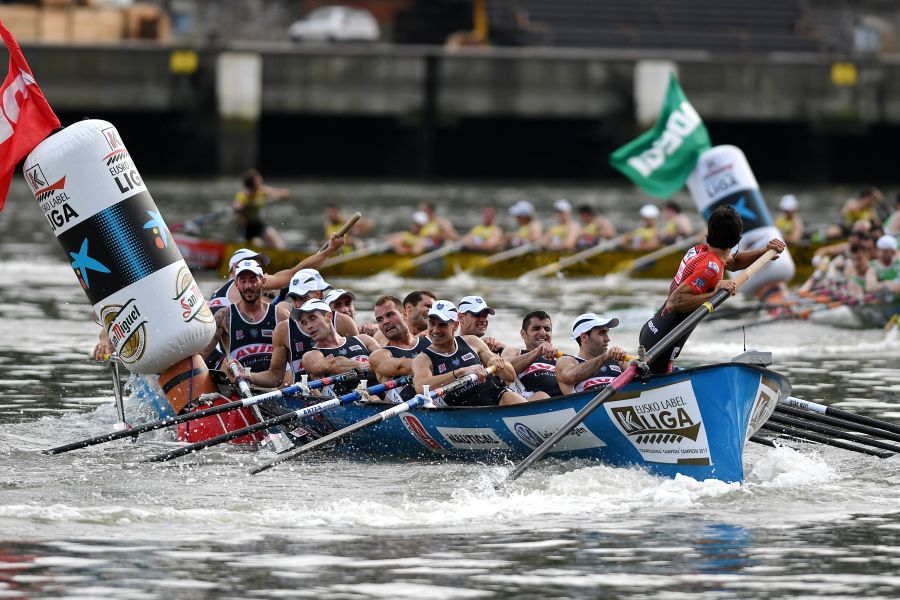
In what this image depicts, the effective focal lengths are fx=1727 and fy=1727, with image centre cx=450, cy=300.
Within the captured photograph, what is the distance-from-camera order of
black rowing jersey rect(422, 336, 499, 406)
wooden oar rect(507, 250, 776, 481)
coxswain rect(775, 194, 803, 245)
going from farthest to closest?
1. coxswain rect(775, 194, 803, 245)
2. black rowing jersey rect(422, 336, 499, 406)
3. wooden oar rect(507, 250, 776, 481)

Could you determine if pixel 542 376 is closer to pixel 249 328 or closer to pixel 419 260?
pixel 249 328

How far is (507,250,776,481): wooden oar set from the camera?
12.3 metres

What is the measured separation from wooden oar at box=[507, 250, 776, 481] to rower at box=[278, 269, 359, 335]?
3418 millimetres

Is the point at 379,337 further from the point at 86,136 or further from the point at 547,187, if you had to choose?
the point at 547,187

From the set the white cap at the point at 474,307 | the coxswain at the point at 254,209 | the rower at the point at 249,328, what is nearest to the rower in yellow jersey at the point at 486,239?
the coxswain at the point at 254,209

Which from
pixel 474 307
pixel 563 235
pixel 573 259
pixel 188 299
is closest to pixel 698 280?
pixel 474 307

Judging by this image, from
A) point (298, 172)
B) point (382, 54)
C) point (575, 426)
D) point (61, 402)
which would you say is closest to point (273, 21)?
point (298, 172)

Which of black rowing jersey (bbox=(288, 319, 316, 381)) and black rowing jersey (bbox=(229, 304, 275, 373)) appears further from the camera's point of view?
black rowing jersey (bbox=(229, 304, 275, 373))

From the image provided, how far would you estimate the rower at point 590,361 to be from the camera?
1378cm

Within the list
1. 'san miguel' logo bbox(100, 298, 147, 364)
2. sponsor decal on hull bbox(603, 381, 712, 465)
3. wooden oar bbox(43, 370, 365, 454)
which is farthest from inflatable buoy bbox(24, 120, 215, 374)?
sponsor decal on hull bbox(603, 381, 712, 465)

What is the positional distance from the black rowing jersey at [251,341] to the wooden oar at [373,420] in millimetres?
2451

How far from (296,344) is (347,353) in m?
0.52

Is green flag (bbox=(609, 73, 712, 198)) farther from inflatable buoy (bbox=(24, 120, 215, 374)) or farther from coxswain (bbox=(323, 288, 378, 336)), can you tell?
inflatable buoy (bbox=(24, 120, 215, 374))

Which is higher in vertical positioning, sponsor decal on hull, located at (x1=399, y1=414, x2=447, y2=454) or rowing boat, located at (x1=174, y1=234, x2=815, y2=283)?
sponsor decal on hull, located at (x1=399, y1=414, x2=447, y2=454)
